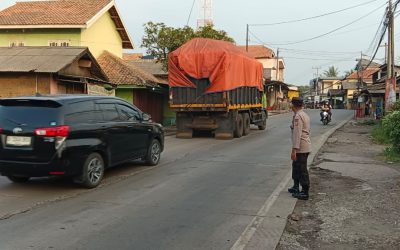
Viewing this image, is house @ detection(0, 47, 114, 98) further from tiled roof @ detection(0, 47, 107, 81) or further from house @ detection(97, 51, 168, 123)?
house @ detection(97, 51, 168, 123)

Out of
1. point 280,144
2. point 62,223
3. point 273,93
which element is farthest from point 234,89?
point 273,93

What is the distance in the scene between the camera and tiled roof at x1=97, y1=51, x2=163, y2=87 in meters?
24.2

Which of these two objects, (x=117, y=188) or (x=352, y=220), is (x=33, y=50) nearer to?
(x=117, y=188)

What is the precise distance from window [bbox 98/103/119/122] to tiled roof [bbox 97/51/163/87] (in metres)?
13.9

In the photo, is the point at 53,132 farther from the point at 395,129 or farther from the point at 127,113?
the point at 395,129

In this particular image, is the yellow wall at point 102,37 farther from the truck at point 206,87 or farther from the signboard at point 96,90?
the truck at point 206,87

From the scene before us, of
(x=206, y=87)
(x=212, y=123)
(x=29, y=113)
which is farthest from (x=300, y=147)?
(x=212, y=123)

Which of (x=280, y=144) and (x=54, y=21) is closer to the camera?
(x=280, y=144)

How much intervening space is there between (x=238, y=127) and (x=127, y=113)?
10559 millimetres

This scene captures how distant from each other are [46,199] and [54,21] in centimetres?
1971

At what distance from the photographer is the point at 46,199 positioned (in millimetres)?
8062

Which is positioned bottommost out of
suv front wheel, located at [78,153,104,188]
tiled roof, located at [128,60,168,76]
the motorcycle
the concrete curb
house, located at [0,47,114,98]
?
the concrete curb

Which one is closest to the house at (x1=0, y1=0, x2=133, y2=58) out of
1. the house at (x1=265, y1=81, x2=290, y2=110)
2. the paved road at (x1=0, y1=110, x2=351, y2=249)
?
the paved road at (x1=0, y1=110, x2=351, y2=249)

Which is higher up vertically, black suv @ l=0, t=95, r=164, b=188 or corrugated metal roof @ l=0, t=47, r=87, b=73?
corrugated metal roof @ l=0, t=47, r=87, b=73
